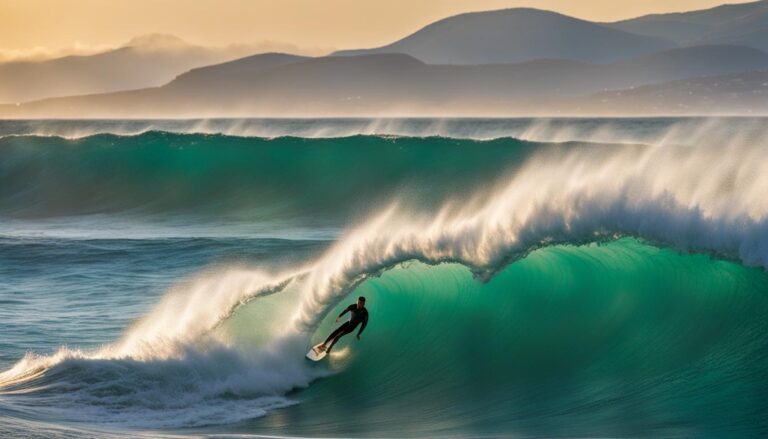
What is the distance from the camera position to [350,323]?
13.0 meters

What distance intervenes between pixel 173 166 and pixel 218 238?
12286 millimetres

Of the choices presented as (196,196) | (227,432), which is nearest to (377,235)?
(227,432)

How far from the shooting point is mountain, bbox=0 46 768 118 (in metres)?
154

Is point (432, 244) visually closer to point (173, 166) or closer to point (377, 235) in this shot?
point (377, 235)

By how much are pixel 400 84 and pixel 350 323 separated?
15399 cm

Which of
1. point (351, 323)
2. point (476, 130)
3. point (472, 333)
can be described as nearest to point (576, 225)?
point (472, 333)

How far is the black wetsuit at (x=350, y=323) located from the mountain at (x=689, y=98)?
116685 millimetres

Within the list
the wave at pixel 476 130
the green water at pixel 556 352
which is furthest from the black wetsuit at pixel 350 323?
the wave at pixel 476 130

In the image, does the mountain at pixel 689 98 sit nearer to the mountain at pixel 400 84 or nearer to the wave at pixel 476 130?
the mountain at pixel 400 84

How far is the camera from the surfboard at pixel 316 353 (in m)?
12.8

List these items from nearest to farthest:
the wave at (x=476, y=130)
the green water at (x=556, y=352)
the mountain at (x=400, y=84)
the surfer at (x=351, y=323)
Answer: the green water at (x=556, y=352) < the surfer at (x=351, y=323) < the wave at (x=476, y=130) < the mountain at (x=400, y=84)

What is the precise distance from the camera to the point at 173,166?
1452 inches

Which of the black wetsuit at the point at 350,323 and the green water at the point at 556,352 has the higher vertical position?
the black wetsuit at the point at 350,323

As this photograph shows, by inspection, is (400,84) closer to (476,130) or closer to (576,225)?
(476,130)
